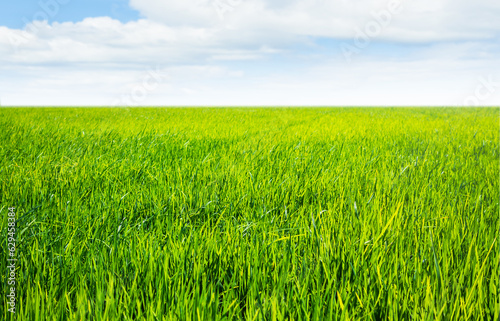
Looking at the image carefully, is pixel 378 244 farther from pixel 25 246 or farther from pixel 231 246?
pixel 25 246

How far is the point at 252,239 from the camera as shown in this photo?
1813 millimetres

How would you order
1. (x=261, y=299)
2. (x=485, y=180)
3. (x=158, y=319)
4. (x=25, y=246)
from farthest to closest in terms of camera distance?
(x=485, y=180) → (x=25, y=246) → (x=261, y=299) → (x=158, y=319)

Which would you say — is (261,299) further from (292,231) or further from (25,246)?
(25,246)

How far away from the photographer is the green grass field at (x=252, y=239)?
1.34 metres

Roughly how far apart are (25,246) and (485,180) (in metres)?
3.73

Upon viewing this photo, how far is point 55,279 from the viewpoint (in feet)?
5.09

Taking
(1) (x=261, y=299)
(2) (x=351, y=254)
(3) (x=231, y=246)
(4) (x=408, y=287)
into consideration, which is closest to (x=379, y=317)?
(4) (x=408, y=287)

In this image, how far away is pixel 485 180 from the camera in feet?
11.4

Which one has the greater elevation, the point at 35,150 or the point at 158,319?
the point at 35,150

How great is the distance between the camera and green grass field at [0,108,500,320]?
4.40 ft

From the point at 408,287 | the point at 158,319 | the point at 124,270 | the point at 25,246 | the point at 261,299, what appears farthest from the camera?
the point at 25,246

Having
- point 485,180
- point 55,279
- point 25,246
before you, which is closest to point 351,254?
point 55,279

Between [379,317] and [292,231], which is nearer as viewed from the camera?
[379,317]

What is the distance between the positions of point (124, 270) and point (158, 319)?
16.5 inches
